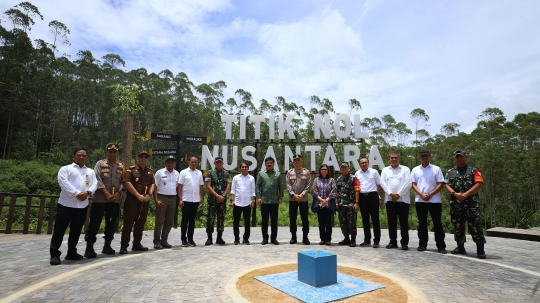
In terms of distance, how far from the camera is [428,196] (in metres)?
5.18

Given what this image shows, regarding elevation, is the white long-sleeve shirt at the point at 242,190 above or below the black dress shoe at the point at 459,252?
above

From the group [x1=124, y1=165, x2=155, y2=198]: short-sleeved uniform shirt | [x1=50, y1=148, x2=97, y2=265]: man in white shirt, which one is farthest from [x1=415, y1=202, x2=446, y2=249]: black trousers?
[x1=50, y1=148, x2=97, y2=265]: man in white shirt

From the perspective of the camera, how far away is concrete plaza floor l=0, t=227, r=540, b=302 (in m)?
2.93

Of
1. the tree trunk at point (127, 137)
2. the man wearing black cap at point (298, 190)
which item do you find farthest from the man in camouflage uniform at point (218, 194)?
the tree trunk at point (127, 137)

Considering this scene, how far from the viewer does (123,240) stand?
16.6ft

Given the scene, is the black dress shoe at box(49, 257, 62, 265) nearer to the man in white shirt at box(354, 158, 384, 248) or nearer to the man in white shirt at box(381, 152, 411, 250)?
the man in white shirt at box(354, 158, 384, 248)

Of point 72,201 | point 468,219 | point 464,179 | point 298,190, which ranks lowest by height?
point 468,219

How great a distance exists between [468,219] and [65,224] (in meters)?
6.33

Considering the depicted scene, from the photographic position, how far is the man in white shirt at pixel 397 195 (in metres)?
5.48

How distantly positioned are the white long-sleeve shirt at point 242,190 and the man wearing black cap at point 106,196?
2.16m

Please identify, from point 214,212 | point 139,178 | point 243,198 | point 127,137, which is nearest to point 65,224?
point 139,178

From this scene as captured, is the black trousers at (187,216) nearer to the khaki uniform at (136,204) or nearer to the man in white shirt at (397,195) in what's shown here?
the khaki uniform at (136,204)

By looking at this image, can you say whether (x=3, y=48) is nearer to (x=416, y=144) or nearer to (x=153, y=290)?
(x=153, y=290)

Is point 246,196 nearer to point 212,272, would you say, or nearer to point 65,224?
point 212,272
